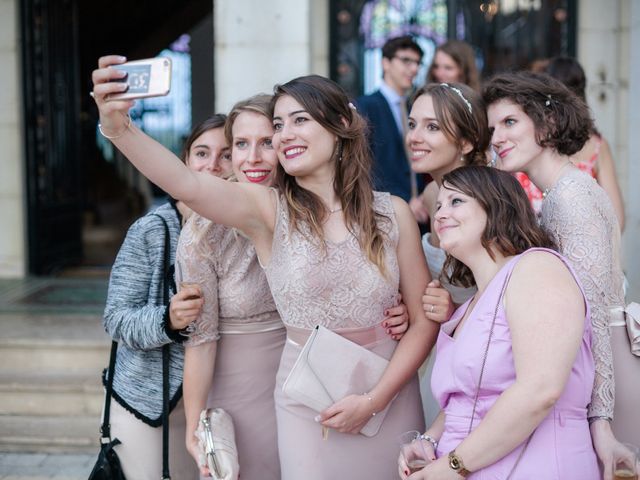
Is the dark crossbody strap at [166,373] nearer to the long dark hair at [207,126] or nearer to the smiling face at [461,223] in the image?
the long dark hair at [207,126]

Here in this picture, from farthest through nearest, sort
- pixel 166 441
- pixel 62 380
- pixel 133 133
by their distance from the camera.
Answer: pixel 62 380 → pixel 166 441 → pixel 133 133

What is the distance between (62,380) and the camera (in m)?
5.04

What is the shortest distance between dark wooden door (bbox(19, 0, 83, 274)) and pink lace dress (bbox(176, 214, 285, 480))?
224 inches

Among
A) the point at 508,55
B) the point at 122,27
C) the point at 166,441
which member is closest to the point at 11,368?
the point at 166,441

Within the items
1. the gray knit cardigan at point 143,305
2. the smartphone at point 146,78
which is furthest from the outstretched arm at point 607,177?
the smartphone at point 146,78

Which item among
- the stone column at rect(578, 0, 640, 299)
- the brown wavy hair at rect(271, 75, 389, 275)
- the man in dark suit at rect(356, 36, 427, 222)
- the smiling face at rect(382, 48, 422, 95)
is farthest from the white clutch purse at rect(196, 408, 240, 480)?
the stone column at rect(578, 0, 640, 299)

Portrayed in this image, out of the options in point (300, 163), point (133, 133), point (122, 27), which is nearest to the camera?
point (133, 133)

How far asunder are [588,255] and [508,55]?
17.2 feet

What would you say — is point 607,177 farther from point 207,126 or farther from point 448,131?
point 207,126

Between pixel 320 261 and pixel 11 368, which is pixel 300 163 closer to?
pixel 320 261

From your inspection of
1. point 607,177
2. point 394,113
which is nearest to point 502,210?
point 607,177

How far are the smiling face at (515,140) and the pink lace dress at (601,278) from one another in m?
0.13

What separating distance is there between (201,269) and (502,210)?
995mm

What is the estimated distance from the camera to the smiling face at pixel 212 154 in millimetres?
2943
